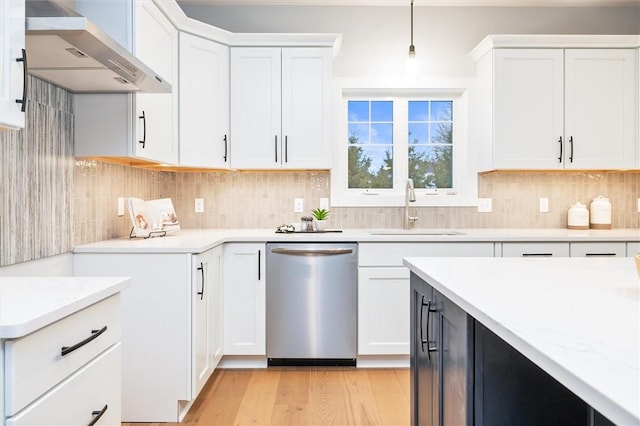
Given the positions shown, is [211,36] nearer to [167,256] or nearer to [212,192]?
[212,192]

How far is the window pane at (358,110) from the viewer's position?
3650mm

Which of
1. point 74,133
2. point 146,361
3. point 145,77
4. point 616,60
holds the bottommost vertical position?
point 146,361

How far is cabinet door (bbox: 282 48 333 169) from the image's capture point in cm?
319

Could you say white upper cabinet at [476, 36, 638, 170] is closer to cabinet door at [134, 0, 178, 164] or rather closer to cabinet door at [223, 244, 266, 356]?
cabinet door at [223, 244, 266, 356]

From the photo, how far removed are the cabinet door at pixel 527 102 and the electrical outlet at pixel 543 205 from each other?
1.55ft

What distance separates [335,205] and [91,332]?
2.47m

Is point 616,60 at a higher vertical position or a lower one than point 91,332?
higher

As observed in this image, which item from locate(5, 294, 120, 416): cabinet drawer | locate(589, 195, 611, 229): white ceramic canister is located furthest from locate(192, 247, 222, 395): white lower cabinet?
locate(589, 195, 611, 229): white ceramic canister

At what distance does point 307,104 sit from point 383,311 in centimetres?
154

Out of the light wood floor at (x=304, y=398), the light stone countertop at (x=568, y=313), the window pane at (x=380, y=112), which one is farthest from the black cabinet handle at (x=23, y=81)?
the window pane at (x=380, y=112)

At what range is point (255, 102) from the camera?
321 centimetres

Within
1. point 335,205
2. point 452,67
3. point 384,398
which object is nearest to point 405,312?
point 384,398

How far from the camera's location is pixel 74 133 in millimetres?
2318

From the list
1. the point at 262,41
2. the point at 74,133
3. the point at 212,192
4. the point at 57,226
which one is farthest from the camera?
the point at 212,192
